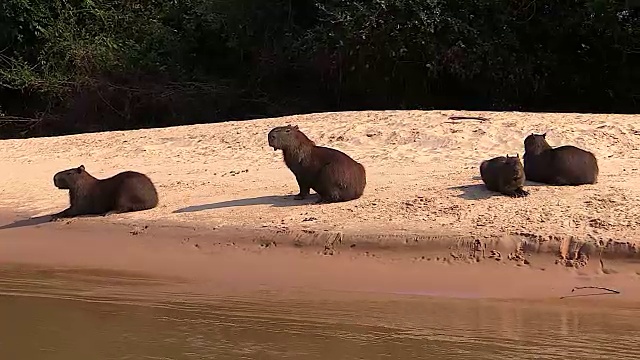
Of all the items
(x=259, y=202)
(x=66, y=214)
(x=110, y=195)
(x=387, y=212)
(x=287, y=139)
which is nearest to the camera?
(x=387, y=212)

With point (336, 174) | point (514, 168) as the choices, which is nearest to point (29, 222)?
point (336, 174)

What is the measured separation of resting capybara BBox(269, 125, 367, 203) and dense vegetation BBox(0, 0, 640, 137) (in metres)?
9.61

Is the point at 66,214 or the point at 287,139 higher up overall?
the point at 287,139

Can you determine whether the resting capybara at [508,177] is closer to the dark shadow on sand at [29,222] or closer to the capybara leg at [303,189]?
the capybara leg at [303,189]

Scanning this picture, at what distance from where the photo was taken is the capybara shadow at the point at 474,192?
28.5 ft

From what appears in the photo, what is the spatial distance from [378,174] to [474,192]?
1.87 meters

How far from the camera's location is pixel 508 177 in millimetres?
8586

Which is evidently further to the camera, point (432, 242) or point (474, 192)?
point (474, 192)

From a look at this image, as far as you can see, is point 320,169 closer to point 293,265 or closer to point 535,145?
point 293,265

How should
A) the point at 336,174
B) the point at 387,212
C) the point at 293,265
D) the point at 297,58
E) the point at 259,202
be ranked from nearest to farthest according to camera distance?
the point at 293,265 → the point at 387,212 → the point at 336,174 → the point at 259,202 → the point at 297,58

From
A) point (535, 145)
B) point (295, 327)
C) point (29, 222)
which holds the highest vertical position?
point (535, 145)

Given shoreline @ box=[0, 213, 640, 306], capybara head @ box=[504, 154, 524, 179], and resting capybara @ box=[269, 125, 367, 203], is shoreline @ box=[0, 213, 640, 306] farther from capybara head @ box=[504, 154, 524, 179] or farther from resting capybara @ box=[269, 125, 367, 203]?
capybara head @ box=[504, 154, 524, 179]

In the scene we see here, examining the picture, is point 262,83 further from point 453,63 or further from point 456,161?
point 456,161

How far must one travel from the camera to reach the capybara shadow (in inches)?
342
